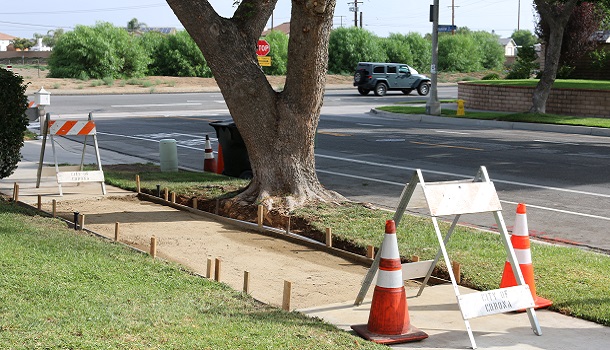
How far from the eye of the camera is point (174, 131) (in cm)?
2380

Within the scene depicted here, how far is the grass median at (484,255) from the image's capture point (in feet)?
22.6

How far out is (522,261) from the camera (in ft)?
22.5

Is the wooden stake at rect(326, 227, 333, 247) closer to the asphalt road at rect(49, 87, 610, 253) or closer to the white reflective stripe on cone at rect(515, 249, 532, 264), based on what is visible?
the white reflective stripe on cone at rect(515, 249, 532, 264)

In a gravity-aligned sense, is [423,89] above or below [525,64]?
below

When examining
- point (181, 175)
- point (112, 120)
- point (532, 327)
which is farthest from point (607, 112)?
point (532, 327)

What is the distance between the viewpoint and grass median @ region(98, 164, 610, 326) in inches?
271

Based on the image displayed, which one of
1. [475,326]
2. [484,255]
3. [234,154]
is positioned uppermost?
[234,154]

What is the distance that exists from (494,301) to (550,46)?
76.2 feet

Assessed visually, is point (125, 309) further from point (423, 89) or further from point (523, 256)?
point (423, 89)

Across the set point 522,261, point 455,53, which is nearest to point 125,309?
point 522,261

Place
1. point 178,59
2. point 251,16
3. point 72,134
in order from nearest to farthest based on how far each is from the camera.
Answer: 1. point 251,16
2. point 72,134
3. point 178,59

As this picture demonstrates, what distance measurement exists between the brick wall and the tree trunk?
3.10ft

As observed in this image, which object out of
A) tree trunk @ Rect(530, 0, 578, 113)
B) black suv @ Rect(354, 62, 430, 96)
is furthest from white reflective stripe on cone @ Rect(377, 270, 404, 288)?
black suv @ Rect(354, 62, 430, 96)

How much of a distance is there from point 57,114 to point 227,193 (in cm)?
2005
